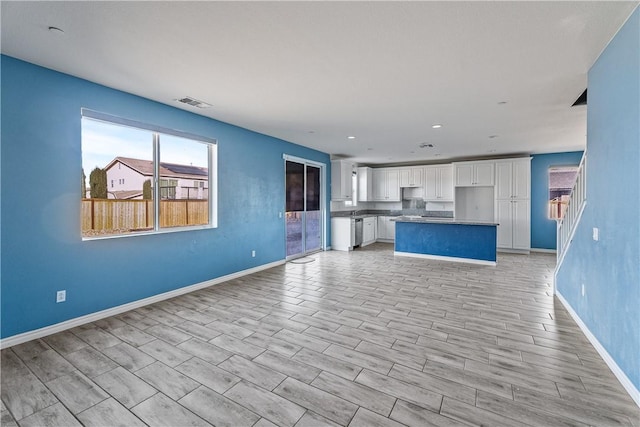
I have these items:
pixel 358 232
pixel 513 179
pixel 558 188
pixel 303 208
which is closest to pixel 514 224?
pixel 513 179

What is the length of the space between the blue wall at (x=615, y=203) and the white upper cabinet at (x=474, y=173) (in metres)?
5.17

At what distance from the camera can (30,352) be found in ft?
8.48

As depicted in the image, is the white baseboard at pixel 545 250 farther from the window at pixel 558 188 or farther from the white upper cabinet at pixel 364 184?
the white upper cabinet at pixel 364 184

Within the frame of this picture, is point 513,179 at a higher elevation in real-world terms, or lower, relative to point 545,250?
higher

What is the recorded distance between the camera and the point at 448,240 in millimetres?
6484

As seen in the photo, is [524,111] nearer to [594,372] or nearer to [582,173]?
[582,173]

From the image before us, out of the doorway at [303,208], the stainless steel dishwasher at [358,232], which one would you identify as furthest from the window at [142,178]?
the stainless steel dishwasher at [358,232]

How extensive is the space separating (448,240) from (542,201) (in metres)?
3.18

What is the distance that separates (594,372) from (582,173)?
6.76 feet

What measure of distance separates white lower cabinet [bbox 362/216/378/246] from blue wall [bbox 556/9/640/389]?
5935 millimetres

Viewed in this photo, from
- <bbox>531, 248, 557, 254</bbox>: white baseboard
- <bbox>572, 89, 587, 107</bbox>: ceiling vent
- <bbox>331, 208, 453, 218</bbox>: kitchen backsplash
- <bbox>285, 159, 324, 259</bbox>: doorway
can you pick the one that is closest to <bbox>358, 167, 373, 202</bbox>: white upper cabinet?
<bbox>331, 208, 453, 218</bbox>: kitchen backsplash

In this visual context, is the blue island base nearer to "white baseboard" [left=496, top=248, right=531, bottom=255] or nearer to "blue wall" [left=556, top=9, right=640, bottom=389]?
"white baseboard" [left=496, top=248, right=531, bottom=255]

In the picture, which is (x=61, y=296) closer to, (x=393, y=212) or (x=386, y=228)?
(x=386, y=228)

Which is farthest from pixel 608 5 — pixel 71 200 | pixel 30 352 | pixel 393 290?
pixel 30 352
